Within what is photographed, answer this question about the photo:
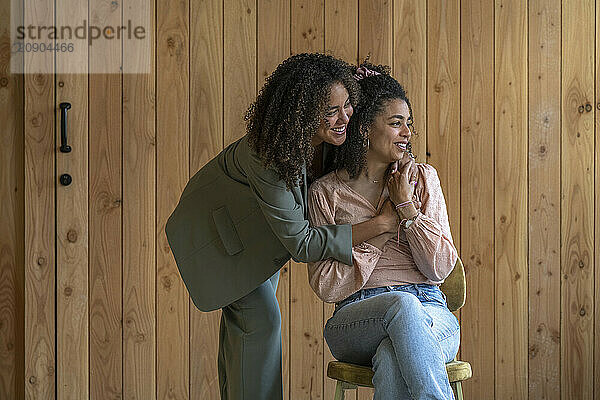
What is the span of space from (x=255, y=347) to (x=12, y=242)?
1.07 m

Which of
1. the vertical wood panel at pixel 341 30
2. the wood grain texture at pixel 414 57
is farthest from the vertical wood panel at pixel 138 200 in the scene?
the wood grain texture at pixel 414 57

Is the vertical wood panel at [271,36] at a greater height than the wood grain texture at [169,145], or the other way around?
the vertical wood panel at [271,36]

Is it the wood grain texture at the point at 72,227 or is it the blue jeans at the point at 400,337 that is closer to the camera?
the blue jeans at the point at 400,337

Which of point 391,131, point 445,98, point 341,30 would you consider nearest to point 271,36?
point 341,30

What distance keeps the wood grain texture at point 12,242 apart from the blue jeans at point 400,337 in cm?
Answer: 128

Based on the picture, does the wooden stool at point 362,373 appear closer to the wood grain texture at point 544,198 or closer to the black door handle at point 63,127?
the wood grain texture at point 544,198

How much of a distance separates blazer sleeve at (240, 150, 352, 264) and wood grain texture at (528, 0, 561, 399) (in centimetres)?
126

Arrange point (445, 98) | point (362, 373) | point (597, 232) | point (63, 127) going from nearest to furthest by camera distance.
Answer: point (362, 373) → point (63, 127) → point (445, 98) → point (597, 232)

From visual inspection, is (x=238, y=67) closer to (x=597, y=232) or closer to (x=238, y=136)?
(x=238, y=136)

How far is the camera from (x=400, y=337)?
179cm

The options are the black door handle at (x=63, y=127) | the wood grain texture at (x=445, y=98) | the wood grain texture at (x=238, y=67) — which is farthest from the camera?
the wood grain texture at (x=445, y=98)

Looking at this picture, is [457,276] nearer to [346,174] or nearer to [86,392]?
[346,174]

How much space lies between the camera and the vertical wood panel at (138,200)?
279 centimetres

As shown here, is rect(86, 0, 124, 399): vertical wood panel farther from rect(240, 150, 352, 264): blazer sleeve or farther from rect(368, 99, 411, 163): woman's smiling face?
rect(368, 99, 411, 163): woman's smiling face
